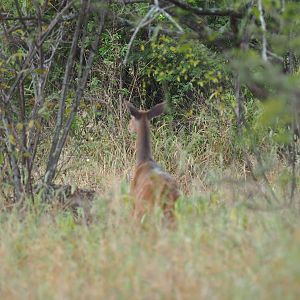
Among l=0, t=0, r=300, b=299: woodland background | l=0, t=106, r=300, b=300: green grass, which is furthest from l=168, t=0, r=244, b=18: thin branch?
l=0, t=106, r=300, b=300: green grass

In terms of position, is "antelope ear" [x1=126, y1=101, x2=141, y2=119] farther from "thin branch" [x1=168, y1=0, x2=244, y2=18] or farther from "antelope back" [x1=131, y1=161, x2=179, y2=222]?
"thin branch" [x1=168, y1=0, x2=244, y2=18]

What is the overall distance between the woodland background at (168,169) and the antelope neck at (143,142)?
685 mm

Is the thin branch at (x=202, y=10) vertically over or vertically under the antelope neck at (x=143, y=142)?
over

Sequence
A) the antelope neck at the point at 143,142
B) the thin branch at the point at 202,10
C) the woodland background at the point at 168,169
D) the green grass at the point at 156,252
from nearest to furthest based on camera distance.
Answer: the green grass at the point at 156,252 → the woodland background at the point at 168,169 → the thin branch at the point at 202,10 → the antelope neck at the point at 143,142

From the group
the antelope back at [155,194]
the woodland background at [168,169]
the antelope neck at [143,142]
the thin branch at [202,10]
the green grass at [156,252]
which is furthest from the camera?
the antelope neck at [143,142]

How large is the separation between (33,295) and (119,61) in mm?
8148

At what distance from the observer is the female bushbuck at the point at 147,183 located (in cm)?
649

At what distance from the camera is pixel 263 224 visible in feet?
17.8

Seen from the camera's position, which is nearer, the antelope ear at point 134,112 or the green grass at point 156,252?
the green grass at point 156,252

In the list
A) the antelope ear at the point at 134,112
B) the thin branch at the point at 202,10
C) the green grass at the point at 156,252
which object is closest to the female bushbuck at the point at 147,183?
the antelope ear at the point at 134,112

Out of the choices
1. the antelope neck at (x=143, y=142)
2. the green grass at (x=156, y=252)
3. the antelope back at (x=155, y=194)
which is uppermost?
the antelope neck at (x=143, y=142)

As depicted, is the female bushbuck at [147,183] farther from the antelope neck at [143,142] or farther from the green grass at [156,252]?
the green grass at [156,252]

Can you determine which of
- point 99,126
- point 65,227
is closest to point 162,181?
point 65,227

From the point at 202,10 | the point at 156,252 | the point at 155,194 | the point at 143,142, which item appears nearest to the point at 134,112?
the point at 143,142
